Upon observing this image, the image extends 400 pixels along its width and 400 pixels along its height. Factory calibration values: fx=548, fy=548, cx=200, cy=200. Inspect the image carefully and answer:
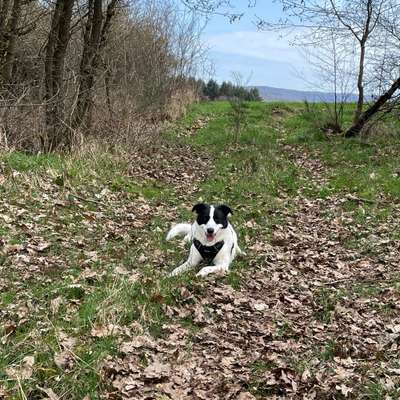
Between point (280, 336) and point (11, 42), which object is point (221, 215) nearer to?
point (280, 336)

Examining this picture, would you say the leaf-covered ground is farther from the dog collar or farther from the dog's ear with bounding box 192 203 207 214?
the dog's ear with bounding box 192 203 207 214

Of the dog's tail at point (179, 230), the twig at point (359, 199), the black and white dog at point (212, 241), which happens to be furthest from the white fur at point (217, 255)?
the twig at point (359, 199)

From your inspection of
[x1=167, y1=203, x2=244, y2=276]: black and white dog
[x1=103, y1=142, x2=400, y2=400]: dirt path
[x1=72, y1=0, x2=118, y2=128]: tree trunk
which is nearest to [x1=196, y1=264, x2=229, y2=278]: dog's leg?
[x1=167, y1=203, x2=244, y2=276]: black and white dog

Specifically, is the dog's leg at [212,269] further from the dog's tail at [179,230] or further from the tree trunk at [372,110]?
the tree trunk at [372,110]

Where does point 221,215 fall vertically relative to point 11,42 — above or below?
below

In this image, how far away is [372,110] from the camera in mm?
17297

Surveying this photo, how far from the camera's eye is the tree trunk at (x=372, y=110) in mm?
16367

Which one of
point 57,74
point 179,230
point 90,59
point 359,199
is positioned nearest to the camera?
point 179,230

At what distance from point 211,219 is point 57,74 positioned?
7037mm

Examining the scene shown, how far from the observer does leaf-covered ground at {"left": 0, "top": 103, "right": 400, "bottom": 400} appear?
4.16 meters

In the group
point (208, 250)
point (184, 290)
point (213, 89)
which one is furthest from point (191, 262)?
point (213, 89)

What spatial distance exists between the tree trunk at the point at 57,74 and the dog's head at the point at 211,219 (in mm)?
5821

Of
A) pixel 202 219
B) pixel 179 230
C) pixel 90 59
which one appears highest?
pixel 90 59

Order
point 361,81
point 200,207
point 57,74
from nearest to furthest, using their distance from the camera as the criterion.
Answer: point 200,207 < point 57,74 < point 361,81
